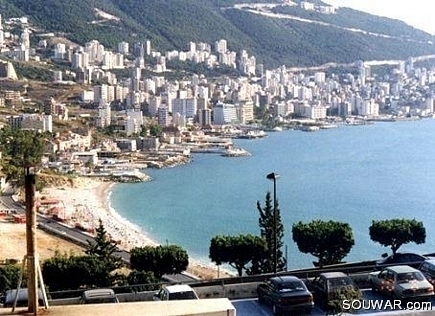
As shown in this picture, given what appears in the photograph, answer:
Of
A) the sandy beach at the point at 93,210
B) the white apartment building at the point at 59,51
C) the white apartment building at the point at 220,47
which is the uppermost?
the white apartment building at the point at 220,47

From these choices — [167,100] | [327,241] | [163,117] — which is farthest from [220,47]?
[327,241]

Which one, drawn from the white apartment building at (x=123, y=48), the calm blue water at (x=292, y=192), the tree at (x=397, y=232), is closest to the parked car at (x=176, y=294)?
the tree at (x=397, y=232)

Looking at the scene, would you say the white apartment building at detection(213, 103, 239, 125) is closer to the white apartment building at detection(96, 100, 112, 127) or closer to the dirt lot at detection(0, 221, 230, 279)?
the white apartment building at detection(96, 100, 112, 127)

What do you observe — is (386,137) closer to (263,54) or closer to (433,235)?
(433,235)

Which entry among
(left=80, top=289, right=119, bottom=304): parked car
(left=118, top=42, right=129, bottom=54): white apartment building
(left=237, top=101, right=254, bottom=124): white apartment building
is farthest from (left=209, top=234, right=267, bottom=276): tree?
(left=118, top=42, right=129, bottom=54): white apartment building

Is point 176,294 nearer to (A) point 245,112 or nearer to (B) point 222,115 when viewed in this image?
(B) point 222,115

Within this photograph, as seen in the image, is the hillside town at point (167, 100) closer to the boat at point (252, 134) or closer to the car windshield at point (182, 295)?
the boat at point (252, 134)
